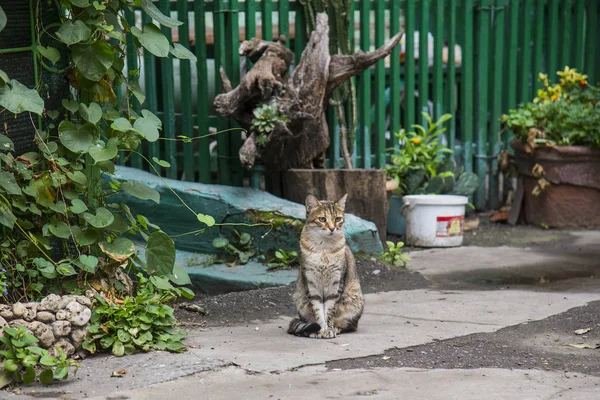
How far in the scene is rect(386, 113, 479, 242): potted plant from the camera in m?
8.88

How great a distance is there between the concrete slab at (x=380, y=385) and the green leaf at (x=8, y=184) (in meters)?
1.22

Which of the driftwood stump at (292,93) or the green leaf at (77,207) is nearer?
the green leaf at (77,207)

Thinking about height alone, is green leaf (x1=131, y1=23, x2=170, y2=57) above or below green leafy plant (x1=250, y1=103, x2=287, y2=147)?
above

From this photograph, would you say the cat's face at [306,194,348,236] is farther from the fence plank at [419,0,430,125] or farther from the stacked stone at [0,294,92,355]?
the fence plank at [419,0,430,125]

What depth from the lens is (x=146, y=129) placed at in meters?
4.91

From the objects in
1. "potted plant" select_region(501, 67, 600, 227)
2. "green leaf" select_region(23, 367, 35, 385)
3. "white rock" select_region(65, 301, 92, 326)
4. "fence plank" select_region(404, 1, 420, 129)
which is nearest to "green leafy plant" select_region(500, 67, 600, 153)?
"potted plant" select_region(501, 67, 600, 227)

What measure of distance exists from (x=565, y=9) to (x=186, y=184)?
5042 millimetres

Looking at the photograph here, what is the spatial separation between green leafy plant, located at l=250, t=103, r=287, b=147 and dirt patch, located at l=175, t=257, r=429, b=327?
1333mm

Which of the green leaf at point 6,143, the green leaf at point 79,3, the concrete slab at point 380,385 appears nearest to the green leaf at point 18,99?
the green leaf at point 6,143

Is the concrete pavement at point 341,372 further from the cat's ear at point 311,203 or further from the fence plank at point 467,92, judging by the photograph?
the fence plank at point 467,92

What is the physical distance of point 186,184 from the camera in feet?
25.2

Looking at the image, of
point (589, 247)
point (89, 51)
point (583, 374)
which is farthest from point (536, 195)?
point (89, 51)

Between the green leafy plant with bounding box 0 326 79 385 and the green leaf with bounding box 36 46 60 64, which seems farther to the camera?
the green leaf with bounding box 36 46 60 64

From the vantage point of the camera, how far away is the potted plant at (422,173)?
8.88 metres
